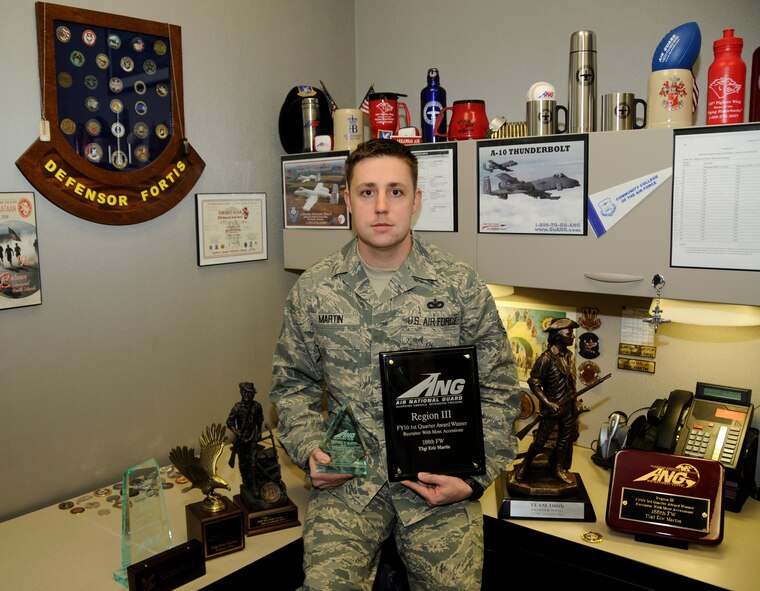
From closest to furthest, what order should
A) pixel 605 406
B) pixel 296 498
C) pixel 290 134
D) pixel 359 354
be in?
A: pixel 359 354
pixel 296 498
pixel 605 406
pixel 290 134

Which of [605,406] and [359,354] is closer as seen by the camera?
[359,354]

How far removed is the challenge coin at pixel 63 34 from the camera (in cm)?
196

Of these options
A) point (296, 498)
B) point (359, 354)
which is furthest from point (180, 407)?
point (359, 354)

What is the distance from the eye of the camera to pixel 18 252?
1942 millimetres

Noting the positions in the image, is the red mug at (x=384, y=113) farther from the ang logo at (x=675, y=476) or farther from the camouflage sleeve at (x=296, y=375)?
the ang logo at (x=675, y=476)

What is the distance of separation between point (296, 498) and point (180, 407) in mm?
581

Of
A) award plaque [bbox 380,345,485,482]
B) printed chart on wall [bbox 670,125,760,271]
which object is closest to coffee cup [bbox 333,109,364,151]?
award plaque [bbox 380,345,485,482]

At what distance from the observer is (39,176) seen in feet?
6.43

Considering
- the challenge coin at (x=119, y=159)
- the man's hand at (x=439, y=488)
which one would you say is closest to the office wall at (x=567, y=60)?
the man's hand at (x=439, y=488)

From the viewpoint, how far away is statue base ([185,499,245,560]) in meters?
1.78

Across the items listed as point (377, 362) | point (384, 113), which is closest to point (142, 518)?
point (377, 362)

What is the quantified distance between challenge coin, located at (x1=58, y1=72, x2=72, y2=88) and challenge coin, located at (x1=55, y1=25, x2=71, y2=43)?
0.09 m

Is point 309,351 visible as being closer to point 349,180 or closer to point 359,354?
point 359,354

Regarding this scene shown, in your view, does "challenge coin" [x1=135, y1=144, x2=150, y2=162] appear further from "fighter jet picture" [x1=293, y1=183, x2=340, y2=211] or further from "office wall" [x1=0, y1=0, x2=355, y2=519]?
"fighter jet picture" [x1=293, y1=183, x2=340, y2=211]
